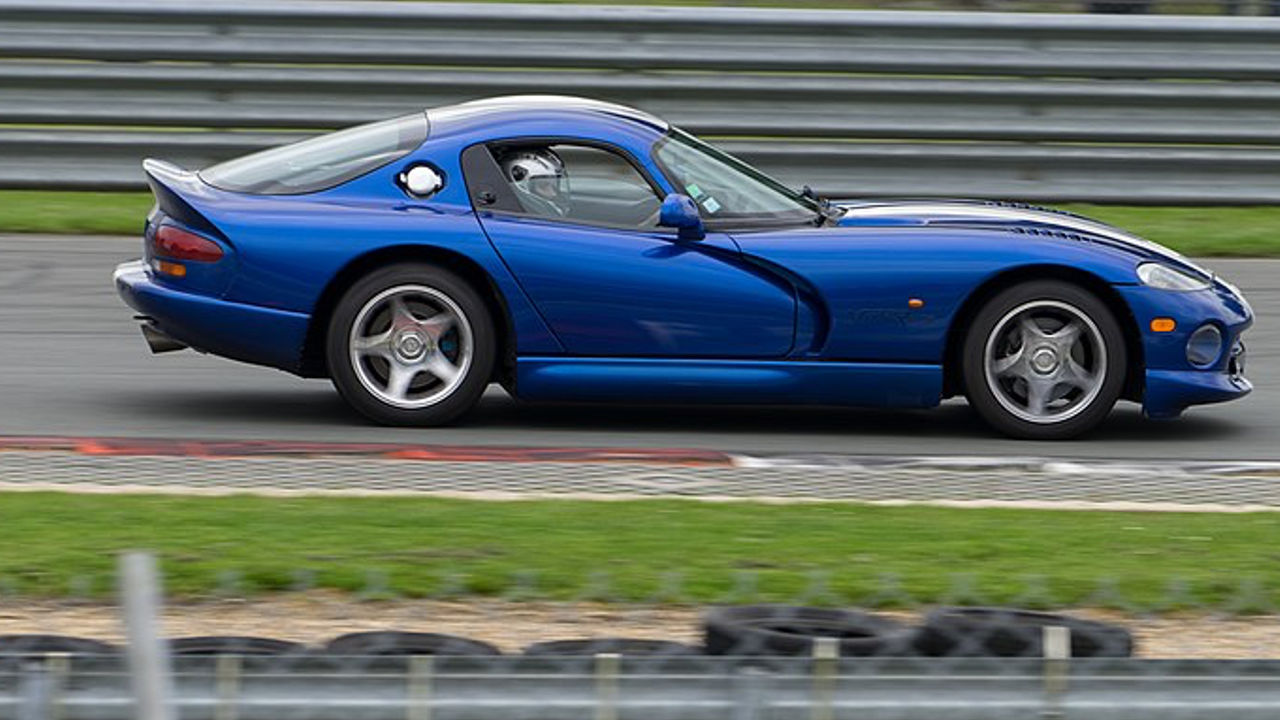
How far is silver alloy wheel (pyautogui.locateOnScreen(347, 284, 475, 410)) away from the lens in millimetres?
7883

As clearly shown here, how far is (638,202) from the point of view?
26.3 feet

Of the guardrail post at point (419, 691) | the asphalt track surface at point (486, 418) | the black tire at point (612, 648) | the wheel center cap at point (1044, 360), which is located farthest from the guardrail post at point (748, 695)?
the wheel center cap at point (1044, 360)

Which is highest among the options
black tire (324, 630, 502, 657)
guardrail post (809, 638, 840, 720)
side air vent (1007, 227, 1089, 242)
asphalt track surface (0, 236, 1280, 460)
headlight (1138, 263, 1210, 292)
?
side air vent (1007, 227, 1089, 242)

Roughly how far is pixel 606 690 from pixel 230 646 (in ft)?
4.15

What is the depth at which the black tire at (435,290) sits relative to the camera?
7.87 metres

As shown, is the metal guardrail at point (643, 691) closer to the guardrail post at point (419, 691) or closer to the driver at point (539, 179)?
the guardrail post at point (419, 691)

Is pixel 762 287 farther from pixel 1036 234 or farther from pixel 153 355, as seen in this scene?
pixel 153 355

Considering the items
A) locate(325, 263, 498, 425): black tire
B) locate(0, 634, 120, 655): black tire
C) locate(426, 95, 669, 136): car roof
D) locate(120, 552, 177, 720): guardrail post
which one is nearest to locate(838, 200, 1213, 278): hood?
locate(426, 95, 669, 136): car roof

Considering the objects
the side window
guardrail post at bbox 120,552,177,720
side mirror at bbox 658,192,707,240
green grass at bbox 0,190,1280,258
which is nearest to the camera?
guardrail post at bbox 120,552,177,720

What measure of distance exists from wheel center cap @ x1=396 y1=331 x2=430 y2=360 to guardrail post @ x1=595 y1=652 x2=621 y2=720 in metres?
4.44

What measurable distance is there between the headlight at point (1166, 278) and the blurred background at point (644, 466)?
0.60 m

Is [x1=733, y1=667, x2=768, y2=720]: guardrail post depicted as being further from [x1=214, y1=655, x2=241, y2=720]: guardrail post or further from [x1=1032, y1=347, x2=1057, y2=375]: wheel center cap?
[x1=1032, y1=347, x2=1057, y2=375]: wheel center cap

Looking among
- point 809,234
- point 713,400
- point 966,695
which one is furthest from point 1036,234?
point 966,695

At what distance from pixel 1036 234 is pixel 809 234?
33.5 inches
